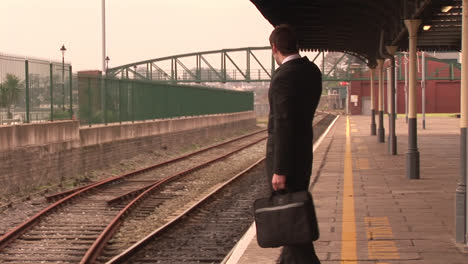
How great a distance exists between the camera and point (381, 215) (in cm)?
1097

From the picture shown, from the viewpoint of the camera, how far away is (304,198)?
5.34m

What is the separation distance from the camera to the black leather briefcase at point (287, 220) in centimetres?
531

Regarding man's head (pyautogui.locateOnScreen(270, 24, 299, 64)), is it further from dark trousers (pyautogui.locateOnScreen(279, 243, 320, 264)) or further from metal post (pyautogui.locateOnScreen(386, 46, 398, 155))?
metal post (pyautogui.locateOnScreen(386, 46, 398, 155))

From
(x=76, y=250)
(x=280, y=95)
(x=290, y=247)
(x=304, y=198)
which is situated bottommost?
(x=76, y=250)

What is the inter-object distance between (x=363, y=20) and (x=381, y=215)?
10290 millimetres

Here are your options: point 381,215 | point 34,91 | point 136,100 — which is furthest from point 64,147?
point 381,215

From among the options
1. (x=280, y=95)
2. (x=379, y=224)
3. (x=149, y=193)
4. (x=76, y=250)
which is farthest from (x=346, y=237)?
(x=149, y=193)

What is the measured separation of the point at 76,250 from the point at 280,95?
561cm

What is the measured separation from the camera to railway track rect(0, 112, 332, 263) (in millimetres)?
10070

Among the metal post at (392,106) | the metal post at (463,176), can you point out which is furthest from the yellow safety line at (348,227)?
the metal post at (392,106)

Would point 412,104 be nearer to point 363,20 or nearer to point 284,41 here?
point 363,20

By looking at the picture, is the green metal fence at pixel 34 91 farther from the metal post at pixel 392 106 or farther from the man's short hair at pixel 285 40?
the man's short hair at pixel 285 40

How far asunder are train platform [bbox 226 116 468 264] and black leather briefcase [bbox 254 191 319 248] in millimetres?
2440

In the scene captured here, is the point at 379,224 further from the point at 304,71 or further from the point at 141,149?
the point at 141,149
